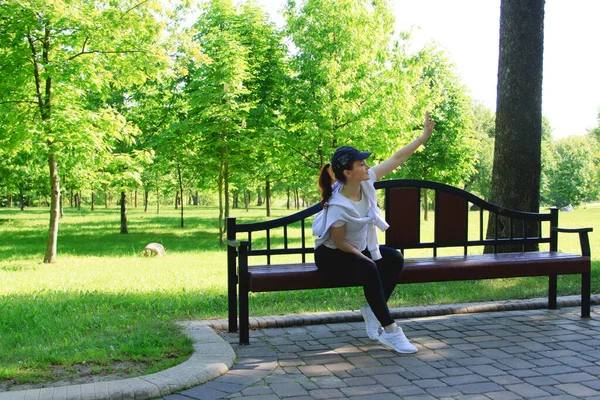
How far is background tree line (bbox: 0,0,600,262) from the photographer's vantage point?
12086mm

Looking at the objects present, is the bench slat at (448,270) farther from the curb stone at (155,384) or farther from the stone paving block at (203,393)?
the stone paving block at (203,393)

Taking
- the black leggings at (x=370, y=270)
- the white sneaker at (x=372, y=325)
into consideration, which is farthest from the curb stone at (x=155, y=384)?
the white sneaker at (x=372, y=325)

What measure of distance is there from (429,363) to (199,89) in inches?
576

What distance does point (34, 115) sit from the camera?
12383mm

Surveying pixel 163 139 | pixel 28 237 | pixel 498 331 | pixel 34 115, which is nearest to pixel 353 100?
pixel 163 139

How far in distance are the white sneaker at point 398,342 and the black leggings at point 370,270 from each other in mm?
96

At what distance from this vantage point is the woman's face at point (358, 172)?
4656mm

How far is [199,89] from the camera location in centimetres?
1756

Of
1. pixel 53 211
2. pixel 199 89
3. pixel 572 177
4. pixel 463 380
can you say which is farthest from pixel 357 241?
pixel 572 177

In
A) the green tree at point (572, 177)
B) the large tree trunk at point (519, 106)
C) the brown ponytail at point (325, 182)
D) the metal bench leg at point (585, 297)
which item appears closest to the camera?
the brown ponytail at point (325, 182)

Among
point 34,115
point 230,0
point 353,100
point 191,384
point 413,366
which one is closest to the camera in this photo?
point 191,384

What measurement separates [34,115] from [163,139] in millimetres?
7108

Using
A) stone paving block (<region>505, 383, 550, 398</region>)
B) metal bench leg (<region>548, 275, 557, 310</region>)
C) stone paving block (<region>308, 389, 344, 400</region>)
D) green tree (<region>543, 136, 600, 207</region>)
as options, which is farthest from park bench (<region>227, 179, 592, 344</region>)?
green tree (<region>543, 136, 600, 207</region>)

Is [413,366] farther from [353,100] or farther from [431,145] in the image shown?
[431,145]
